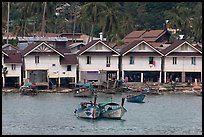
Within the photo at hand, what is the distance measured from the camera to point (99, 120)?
4769cm

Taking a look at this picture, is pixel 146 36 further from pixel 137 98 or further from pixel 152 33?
pixel 137 98

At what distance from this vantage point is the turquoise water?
43344mm

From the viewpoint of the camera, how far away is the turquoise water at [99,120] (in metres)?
43.3

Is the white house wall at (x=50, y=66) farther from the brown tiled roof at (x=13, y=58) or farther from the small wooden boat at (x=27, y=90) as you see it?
the small wooden boat at (x=27, y=90)

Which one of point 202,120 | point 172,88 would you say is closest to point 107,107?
point 202,120

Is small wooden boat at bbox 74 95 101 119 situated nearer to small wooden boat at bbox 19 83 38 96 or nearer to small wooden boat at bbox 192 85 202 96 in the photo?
small wooden boat at bbox 19 83 38 96

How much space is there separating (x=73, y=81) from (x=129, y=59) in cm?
528

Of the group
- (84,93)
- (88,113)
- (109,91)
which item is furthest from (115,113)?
(109,91)

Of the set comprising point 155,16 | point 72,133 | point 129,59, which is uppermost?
point 155,16

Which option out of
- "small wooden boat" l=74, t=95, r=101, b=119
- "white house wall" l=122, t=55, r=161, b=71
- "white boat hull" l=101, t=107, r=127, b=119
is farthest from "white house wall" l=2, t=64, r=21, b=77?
"white boat hull" l=101, t=107, r=127, b=119

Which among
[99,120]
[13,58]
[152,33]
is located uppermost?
[152,33]

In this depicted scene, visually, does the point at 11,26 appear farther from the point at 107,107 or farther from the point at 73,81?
the point at 107,107

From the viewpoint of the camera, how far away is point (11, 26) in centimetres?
10738

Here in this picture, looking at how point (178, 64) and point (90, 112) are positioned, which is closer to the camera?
point (90, 112)
